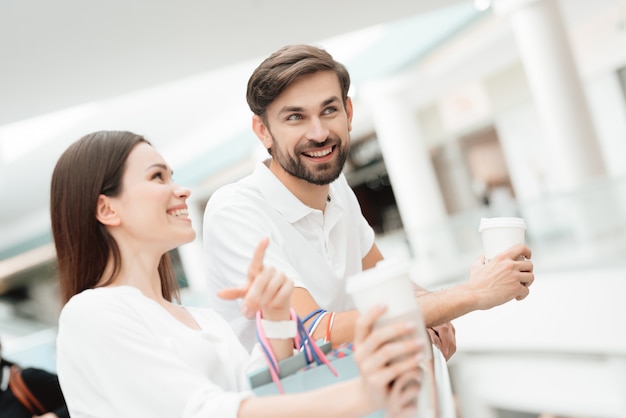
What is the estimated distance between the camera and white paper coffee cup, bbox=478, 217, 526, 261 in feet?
4.37

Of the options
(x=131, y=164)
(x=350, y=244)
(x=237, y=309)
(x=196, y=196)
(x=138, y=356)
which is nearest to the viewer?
(x=138, y=356)

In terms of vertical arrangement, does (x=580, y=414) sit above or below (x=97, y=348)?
below

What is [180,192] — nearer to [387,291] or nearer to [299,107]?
[299,107]

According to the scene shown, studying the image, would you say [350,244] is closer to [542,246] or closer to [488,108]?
[542,246]

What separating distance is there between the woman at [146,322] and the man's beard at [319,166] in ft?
0.97

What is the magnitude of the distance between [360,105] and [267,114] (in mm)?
10668

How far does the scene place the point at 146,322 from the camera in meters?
1.18

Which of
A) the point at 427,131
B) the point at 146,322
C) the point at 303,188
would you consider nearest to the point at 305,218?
the point at 303,188

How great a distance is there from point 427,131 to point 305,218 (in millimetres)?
11695

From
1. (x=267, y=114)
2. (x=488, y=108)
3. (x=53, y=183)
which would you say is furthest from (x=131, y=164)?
(x=488, y=108)

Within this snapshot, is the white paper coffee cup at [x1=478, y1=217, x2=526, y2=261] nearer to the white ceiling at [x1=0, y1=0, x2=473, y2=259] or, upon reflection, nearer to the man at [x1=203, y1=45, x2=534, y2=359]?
the man at [x1=203, y1=45, x2=534, y2=359]

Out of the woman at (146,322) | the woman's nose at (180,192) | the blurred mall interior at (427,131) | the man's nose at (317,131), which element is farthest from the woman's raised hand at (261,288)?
the blurred mall interior at (427,131)

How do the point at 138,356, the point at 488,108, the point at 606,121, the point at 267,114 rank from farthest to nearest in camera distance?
the point at 488,108 → the point at 606,121 → the point at 267,114 → the point at 138,356

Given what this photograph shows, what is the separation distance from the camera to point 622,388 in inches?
124
